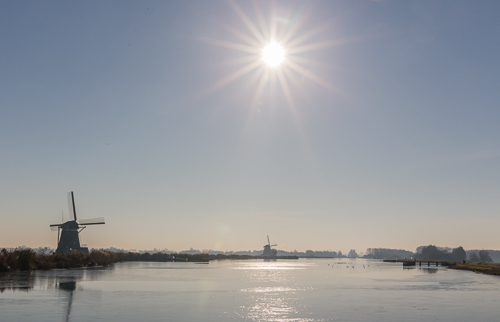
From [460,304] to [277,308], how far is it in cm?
1531

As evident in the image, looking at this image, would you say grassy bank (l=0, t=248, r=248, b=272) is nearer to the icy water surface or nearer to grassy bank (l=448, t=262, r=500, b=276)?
the icy water surface

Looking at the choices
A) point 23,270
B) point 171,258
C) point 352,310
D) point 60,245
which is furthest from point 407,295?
point 171,258

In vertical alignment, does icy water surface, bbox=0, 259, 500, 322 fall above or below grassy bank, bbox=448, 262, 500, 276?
above

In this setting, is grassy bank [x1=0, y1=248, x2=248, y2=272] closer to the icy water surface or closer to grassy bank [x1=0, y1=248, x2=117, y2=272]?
grassy bank [x1=0, y1=248, x2=117, y2=272]

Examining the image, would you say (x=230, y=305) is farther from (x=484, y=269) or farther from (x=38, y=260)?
(x=484, y=269)

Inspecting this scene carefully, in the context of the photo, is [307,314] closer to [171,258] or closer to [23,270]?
[23,270]

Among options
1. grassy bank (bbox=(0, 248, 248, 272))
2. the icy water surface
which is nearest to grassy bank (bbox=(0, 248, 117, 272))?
grassy bank (bbox=(0, 248, 248, 272))

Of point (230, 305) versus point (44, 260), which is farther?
point (44, 260)

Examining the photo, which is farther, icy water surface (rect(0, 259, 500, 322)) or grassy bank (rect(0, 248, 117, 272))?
grassy bank (rect(0, 248, 117, 272))

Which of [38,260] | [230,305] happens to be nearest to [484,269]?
[230,305]

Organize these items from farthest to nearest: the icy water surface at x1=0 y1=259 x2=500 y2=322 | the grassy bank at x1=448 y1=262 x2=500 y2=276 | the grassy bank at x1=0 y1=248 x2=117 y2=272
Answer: the grassy bank at x1=448 y1=262 x2=500 y2=276
the grassy bank at x1=0 y1=248 x2=117 y2=272
the icy water surface at x1=0 y1=259 x2=500 y2=322

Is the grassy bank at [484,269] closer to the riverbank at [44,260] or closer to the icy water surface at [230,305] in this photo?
the icy water surface at [230,305]

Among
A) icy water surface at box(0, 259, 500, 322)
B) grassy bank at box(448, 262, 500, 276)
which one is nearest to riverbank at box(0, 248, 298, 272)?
icy water surface at box(0, 259, 500, 322)

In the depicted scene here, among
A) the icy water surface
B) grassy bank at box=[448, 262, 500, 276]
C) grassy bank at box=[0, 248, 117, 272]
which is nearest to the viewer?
the icy water surface
